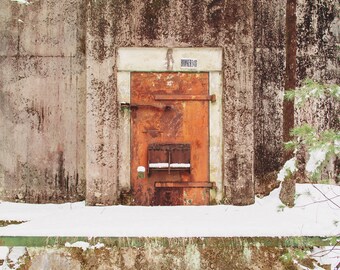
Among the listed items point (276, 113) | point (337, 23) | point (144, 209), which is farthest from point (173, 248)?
point (337, 23)

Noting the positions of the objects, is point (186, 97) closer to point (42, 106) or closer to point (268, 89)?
point (268, 89)

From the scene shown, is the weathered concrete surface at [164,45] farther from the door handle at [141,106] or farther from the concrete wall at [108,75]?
the door handle at [141,106]

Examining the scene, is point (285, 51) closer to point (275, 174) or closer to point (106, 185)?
point (275, 174)

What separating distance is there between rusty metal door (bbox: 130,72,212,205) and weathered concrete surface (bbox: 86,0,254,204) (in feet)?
0.87

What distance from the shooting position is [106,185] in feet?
18.7

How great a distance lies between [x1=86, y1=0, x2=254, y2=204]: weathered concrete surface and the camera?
225 inches

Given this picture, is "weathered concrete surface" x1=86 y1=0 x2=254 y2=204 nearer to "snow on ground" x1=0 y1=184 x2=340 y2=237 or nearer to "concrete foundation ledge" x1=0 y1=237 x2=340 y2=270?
"snow on ground" x1=0 y1=184 x2=340 y2=237

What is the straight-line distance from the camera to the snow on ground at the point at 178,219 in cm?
456

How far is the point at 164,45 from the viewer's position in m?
5.74

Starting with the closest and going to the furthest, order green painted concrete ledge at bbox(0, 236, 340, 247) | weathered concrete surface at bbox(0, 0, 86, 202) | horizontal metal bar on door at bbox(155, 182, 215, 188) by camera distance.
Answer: green painted concrete ledge at bbox(0, 236, 340, 247) < horizontal metal bar on door at bbox(155, 182, 215, 188) < weathered concrete surface at bbox(0, 0, 86, 202)

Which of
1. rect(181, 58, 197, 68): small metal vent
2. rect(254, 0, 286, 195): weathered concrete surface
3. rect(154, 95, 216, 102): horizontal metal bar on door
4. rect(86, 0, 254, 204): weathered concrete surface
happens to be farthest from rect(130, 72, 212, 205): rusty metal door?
rect(254, 0, 286, 195): weathered concrete surface

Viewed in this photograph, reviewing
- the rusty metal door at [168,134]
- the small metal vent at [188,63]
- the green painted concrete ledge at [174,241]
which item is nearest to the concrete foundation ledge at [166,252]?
the green painted concrete ledge at [174,241]

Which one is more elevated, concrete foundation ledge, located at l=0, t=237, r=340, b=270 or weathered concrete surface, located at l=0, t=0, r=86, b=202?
weathered concrete surface, located at l=0, t=0, r=86, b=202

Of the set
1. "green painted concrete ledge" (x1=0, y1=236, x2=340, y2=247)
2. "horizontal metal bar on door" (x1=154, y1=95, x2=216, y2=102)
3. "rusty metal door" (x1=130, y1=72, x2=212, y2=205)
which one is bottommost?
"green painted concrete ledge" (x1=0, y1=236, x2=340, y2=247)
